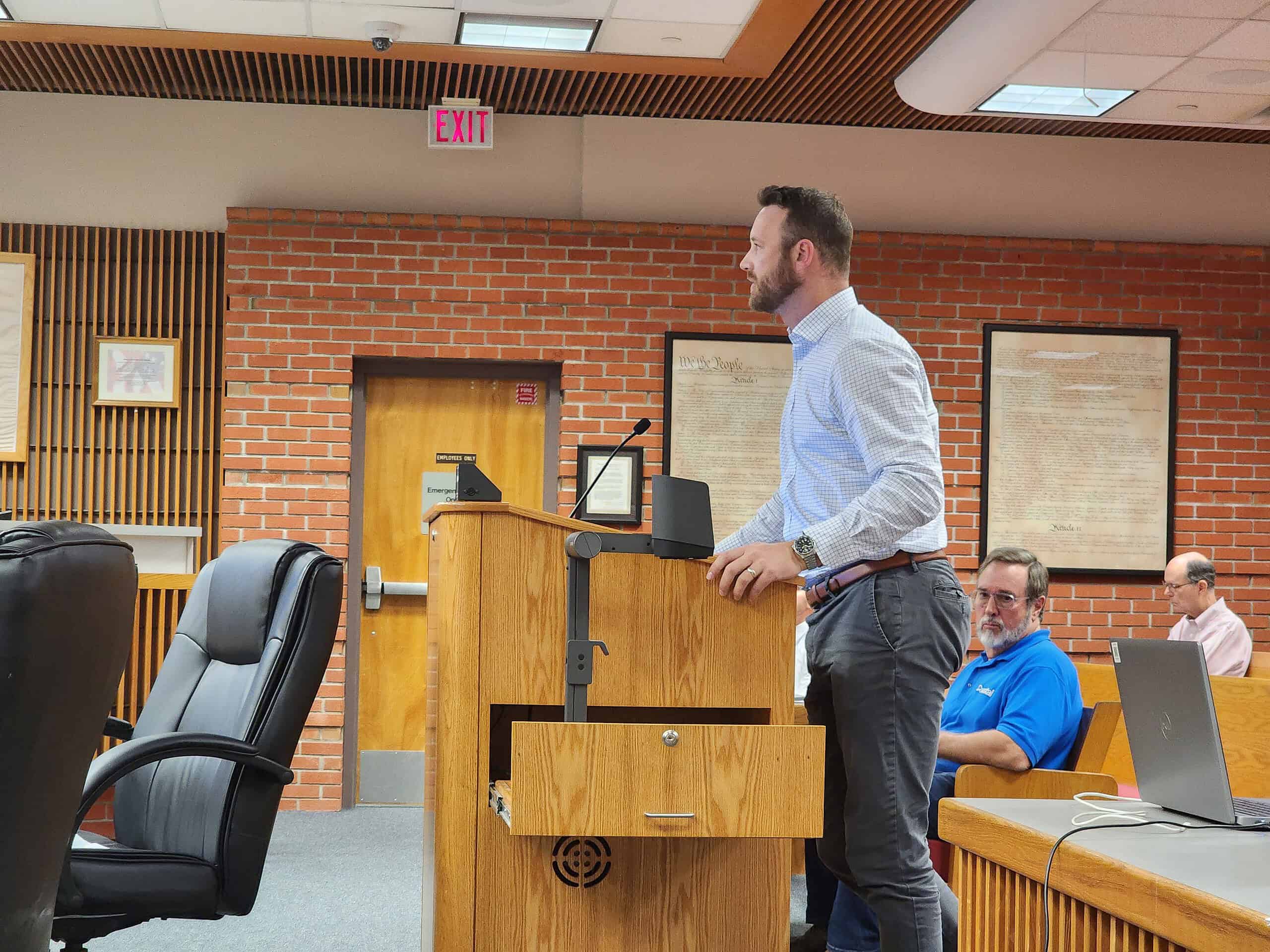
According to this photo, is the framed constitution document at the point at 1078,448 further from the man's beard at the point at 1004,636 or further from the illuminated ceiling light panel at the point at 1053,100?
the man's beard at the point at 1004,636

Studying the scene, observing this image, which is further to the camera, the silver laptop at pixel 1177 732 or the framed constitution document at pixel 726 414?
the framed constitution document at pixel 726 414

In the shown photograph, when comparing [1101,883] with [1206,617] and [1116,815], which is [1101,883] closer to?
[1116,815]

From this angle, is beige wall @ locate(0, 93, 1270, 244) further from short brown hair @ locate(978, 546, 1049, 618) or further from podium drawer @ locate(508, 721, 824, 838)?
podium drawer @ locate(508, 721, 824, 838)

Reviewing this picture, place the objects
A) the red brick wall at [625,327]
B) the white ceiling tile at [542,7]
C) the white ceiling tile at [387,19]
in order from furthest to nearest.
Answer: the red brick wall at [625,327]
the white ceiling tile at [387,19]
the white ceiling tile at [542,7]

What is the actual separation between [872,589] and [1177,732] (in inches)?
25.1

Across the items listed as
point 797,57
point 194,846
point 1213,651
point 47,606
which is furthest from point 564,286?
point 47,606

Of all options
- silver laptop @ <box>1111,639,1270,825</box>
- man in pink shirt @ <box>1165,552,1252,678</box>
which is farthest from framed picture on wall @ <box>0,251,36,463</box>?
silver laptop @ <box>1111,639,1270,825</box>

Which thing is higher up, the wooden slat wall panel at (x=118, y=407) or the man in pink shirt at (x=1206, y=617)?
the wooden slat wall panel at (x=118, y=407)

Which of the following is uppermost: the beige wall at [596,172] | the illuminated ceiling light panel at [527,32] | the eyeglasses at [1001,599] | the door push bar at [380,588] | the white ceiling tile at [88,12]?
the illuminated ceiling light panel at [527,32]

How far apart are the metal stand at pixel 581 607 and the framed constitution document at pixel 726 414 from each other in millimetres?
3460

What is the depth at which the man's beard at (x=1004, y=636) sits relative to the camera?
3.56 m

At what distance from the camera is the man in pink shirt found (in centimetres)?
510

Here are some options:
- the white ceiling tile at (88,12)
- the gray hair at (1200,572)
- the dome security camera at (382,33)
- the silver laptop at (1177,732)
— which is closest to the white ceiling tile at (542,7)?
the dome security camera at (382,33)

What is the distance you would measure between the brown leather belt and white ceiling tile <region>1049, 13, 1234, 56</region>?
A: 2.59 m
